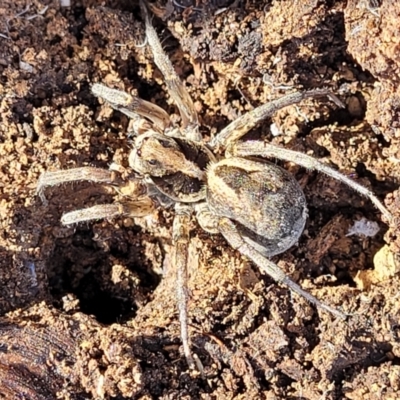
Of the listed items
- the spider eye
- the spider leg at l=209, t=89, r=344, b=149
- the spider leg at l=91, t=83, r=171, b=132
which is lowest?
the spider leg at l=209, t=89, r=344, b=149

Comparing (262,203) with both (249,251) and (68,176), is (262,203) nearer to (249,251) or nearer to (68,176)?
(249,251)

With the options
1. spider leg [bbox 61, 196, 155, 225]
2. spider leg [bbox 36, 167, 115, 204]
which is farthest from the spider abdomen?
spider leg [bbox 36, 167, 115, 204]

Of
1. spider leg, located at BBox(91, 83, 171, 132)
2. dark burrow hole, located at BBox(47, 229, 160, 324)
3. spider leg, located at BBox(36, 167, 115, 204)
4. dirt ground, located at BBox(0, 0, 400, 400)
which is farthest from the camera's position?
dark burrow hole, located at BBox(47, 229, 160, 324)

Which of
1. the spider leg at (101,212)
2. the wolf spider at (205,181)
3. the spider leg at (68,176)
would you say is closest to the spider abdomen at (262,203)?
the wolf spider at (205,181)

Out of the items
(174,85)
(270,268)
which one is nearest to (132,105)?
(174,85)

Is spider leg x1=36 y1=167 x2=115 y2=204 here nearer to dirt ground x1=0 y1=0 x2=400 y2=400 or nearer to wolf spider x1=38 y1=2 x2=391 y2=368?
wolf spider x1=38 y1=2 x2=391 y2=368

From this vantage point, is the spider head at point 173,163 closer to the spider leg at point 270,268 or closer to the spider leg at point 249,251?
the spider leg at point 249,251

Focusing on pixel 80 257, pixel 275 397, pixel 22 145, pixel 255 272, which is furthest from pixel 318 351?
pixel 22 145
